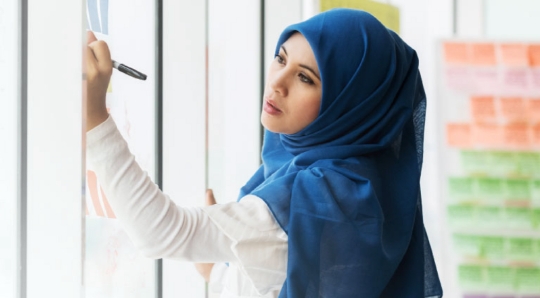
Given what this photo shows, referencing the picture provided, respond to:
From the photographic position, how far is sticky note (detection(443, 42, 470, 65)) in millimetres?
2916

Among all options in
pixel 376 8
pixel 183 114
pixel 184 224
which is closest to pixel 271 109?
pixel 184 224

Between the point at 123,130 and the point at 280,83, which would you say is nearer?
the point at 280,83

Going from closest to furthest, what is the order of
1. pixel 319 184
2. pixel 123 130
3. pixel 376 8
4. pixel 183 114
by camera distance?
pixel 319 184 < pixel 123 130 < pixel 183 114 < pixel 376 8

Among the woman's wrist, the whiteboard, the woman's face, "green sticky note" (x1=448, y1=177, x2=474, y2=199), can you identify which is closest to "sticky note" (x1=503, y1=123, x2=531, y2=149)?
"green sticky note" (x1=448, y1=177, x2=474, y2=199)

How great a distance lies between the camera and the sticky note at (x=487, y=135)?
292 cm

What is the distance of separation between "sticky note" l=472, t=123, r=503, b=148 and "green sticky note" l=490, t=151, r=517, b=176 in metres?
0.04

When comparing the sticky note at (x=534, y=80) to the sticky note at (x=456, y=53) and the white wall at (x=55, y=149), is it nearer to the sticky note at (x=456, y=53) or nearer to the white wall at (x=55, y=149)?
the sticky note at (x=456, y=53)

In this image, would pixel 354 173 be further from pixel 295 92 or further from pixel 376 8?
pixel 376 8

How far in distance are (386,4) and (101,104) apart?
2.09m

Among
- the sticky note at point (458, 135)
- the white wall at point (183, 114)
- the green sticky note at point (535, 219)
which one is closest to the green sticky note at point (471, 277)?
the green sticky note at point (535, 219)

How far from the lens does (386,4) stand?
9.72 feet

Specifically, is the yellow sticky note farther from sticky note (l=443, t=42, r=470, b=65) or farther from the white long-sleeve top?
the white long-sleeve top

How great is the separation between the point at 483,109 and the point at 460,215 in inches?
18.7

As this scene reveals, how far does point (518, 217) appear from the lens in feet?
9.53
